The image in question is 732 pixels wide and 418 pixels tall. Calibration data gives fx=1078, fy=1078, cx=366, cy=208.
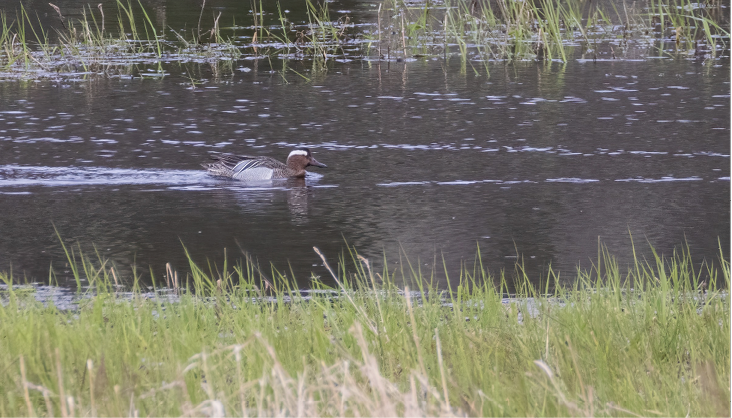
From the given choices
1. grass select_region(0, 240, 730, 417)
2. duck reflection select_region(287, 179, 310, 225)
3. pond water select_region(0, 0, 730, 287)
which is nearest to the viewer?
grass select_region(0, 240, 730, 417)

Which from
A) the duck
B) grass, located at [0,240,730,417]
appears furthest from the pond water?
grass, located at [0,240,730,417]

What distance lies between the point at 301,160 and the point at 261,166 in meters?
0.43

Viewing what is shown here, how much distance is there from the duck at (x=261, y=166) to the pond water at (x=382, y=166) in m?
0.15

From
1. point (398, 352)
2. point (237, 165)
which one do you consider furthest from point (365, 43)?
point (398, 352)

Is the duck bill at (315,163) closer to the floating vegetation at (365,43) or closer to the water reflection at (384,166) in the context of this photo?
the water reflection at (384,166)

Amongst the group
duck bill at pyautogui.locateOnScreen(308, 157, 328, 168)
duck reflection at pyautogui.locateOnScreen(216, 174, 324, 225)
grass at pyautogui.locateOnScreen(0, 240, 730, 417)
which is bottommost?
duck reflection at pyautogui.locateOnScreen(216, 174, 324, 225)

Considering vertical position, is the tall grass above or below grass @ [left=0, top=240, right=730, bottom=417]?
above

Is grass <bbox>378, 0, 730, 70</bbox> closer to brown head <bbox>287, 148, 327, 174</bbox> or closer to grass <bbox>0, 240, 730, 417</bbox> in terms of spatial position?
brown head <bbox>287, 148, 327, 174</bbox>

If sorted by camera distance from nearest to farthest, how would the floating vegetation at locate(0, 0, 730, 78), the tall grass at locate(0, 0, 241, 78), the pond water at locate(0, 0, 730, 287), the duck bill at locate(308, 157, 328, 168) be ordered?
the pond water at locate(0, 0, 730, 287)
the duck bill at locate(308, 157, 328, 168)
the tall grass at locate(0, 0, 241, 78)
the floating vegetation at locate(0, 0, 730, 78)

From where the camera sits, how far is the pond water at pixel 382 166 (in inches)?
316

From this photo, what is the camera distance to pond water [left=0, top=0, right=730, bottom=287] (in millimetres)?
8023

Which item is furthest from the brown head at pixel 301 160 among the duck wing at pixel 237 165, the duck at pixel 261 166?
the duck wing at pixel 237 165

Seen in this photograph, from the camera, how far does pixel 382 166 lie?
11.0 metres

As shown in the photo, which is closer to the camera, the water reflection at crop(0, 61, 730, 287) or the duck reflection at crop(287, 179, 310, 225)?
the water reflection at crop(0, 61, 730, 287)
